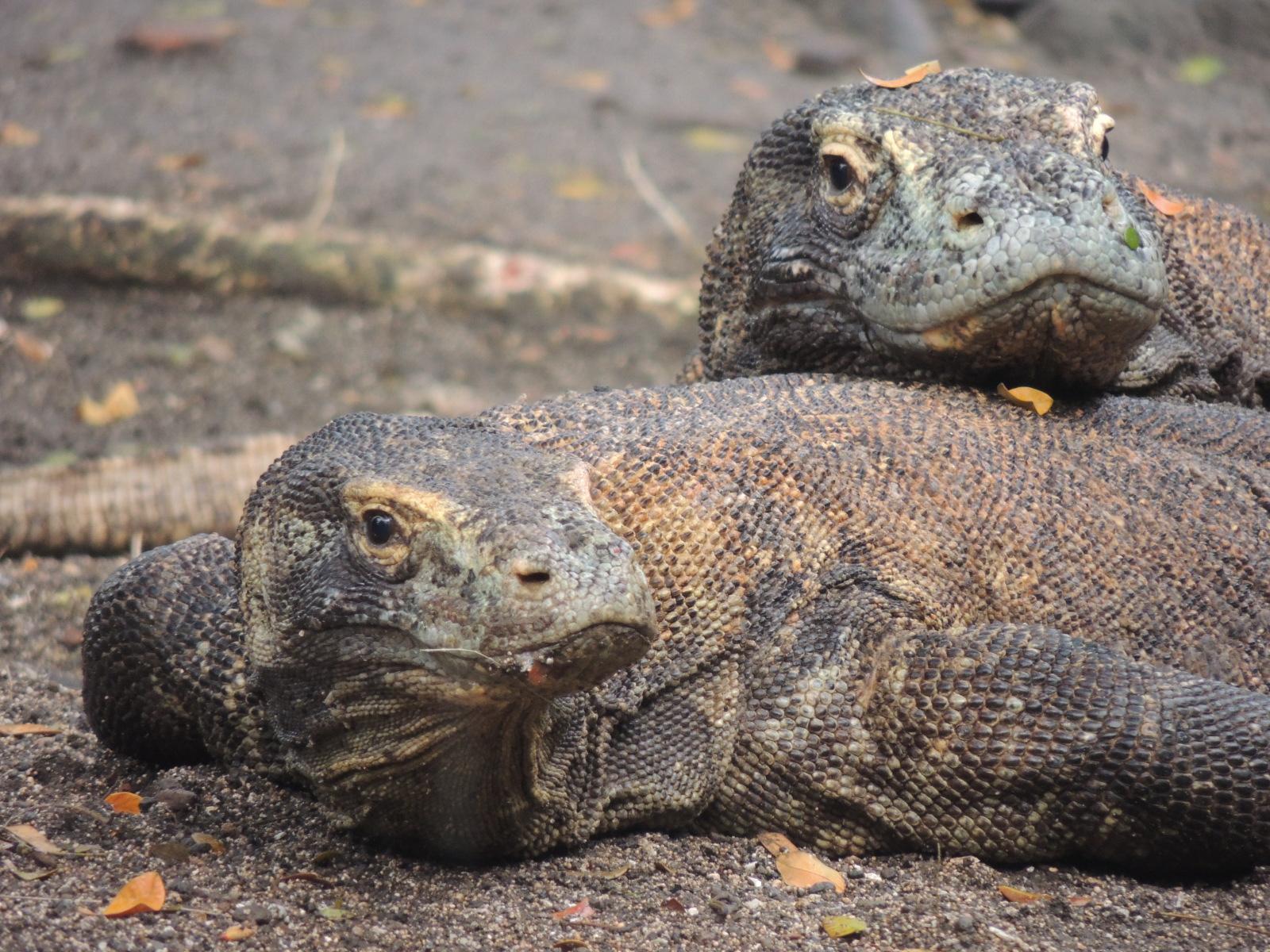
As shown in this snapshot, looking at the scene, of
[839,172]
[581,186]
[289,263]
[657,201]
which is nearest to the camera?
[839,172]

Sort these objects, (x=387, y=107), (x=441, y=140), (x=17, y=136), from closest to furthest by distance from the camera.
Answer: (x=17, y=136)
(x=441, y=140)
(x=387, y=107)

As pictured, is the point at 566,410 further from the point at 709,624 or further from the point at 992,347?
the point at 992,347

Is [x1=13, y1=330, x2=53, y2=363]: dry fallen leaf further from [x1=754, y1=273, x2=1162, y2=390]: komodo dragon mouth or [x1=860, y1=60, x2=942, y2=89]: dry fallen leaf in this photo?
[x1=860, y1=60, x2=942, y2=89]: dry fallen leaf

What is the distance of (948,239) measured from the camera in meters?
3.55

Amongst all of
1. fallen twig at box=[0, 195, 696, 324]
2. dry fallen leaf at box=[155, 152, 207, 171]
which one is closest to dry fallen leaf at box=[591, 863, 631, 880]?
fallen twig at box=[0, 195, 696, 324]

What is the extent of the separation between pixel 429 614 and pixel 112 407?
18.1 ft

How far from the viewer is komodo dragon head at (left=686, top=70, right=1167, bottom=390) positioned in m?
3.47

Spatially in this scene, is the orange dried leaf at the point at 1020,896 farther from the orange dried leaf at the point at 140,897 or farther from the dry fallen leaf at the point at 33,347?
the dry fallen leaf at the point at 33,347

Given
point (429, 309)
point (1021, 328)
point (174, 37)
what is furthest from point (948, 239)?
point (174, 37)

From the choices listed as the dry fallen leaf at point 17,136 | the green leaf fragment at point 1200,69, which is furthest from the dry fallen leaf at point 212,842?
the green leaf fragment at point 1200,69

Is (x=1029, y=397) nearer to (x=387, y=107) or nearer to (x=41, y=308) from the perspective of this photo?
(x=41, y=308)

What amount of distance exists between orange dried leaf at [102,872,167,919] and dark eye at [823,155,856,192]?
2.38 m

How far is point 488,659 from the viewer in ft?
8.55

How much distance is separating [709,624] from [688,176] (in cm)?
745
